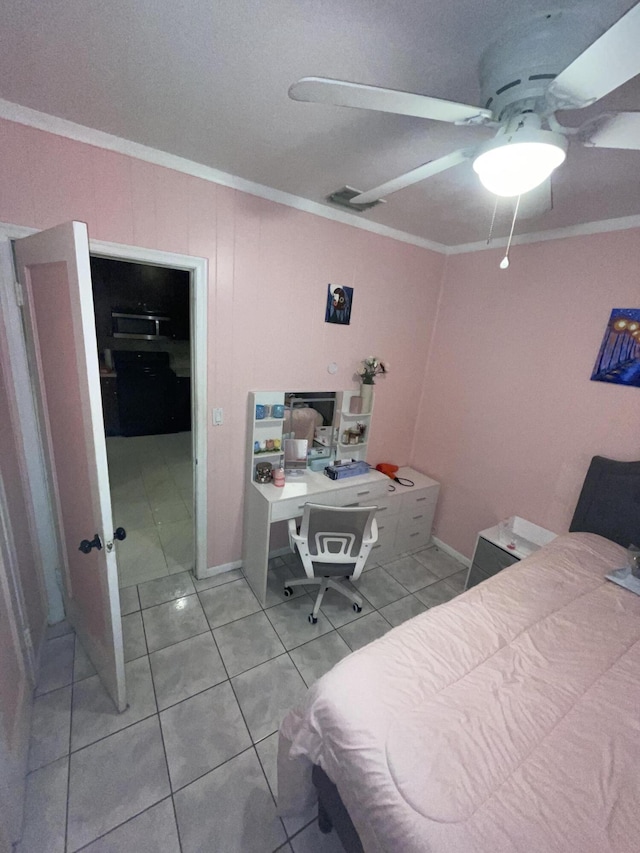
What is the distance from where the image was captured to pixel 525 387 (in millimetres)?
2395

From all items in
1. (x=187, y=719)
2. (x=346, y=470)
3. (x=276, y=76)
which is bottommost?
(x=187, y=719)

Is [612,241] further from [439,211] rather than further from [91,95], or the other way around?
[91,95]

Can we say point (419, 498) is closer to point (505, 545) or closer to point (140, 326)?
point (505, 545)

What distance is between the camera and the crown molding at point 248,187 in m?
1.43

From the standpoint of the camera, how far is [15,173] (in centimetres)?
144

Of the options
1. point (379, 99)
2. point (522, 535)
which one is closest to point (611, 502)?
point (522, 535)

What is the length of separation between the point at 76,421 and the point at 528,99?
69.8 inches

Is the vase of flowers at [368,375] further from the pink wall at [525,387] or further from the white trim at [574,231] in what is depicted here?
the white trim at [574,231]

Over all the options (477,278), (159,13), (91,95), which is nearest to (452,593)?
(477,278)

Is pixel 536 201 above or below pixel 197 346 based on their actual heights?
above

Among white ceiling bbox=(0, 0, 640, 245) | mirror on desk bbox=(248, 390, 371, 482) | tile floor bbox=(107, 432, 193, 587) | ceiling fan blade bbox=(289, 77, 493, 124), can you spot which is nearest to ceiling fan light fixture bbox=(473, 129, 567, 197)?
ceiling fan blade bbox=(289, 77, 493, 124)

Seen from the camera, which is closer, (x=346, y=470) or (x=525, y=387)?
(x=525, y=387)

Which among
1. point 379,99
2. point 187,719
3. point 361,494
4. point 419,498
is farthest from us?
point 419,498

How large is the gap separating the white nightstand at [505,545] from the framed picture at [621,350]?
3.55ft
